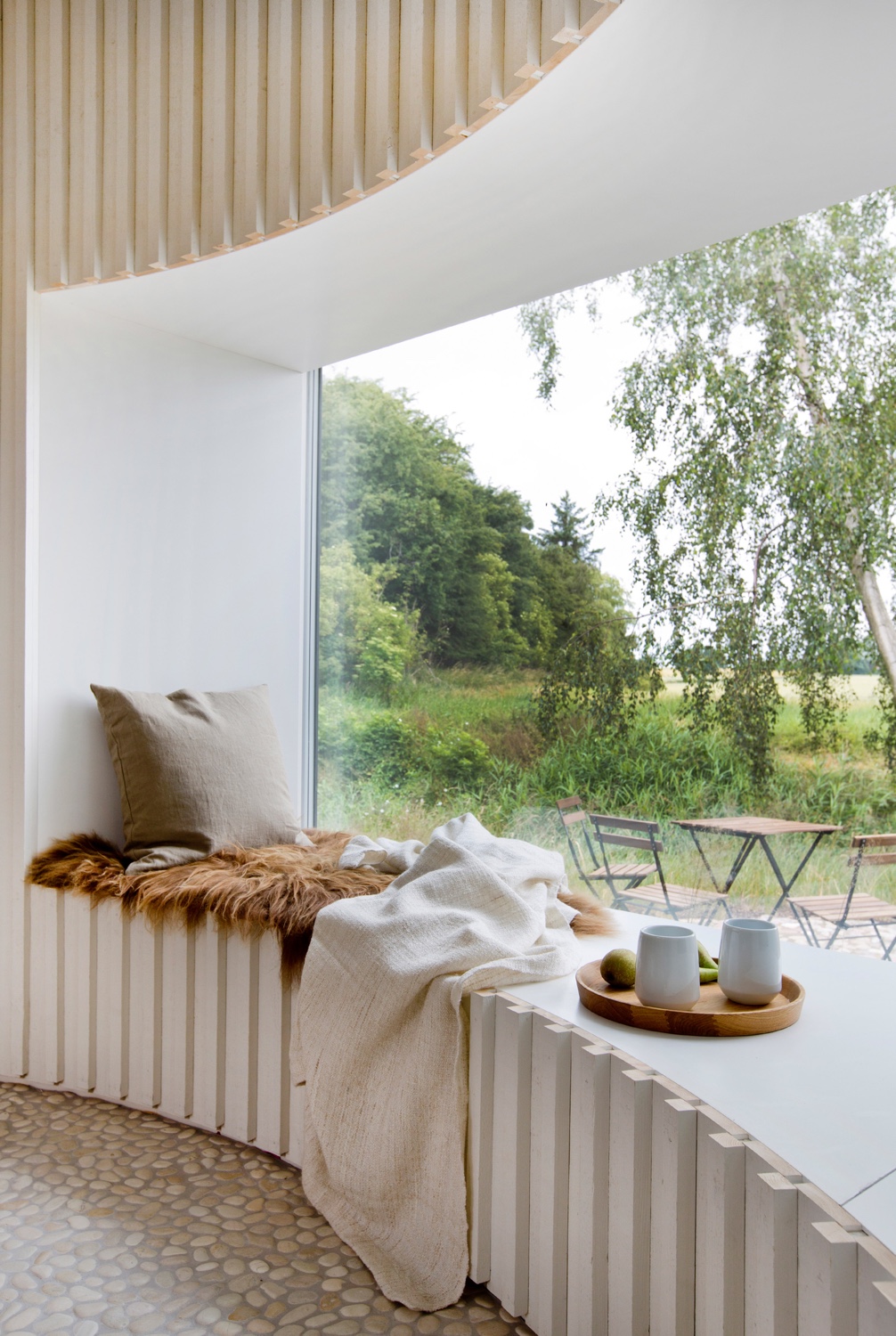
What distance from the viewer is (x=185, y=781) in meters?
2.65

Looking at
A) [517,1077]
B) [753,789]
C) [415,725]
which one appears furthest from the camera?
[415,725]

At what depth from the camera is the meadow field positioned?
250 cm

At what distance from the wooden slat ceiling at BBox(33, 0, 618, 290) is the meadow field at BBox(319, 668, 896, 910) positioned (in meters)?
1.49

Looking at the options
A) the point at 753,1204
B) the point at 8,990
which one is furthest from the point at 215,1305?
the point at 8,990

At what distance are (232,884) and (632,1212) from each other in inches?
48.8

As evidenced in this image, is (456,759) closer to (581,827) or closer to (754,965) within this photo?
(581,827)

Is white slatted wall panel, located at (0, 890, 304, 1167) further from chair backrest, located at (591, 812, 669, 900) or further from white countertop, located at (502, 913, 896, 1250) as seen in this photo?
chair backrest, located at (591, 812, 669, 900)

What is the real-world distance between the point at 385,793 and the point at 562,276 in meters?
1.76

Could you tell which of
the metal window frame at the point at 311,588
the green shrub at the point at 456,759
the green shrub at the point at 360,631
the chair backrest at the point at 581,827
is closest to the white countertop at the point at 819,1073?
the chair backrest at the point at 581,827

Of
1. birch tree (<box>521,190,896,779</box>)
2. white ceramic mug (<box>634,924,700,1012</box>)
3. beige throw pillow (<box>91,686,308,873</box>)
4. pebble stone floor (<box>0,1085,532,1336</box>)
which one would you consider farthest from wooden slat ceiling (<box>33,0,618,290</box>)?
pebble stone floor (<box>0,1085,532,1336</box>)

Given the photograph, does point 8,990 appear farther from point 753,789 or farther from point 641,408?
point 641,408

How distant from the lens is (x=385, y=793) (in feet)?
11.2

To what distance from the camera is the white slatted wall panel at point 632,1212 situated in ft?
3.52

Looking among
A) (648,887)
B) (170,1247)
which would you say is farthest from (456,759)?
(170,1247)
